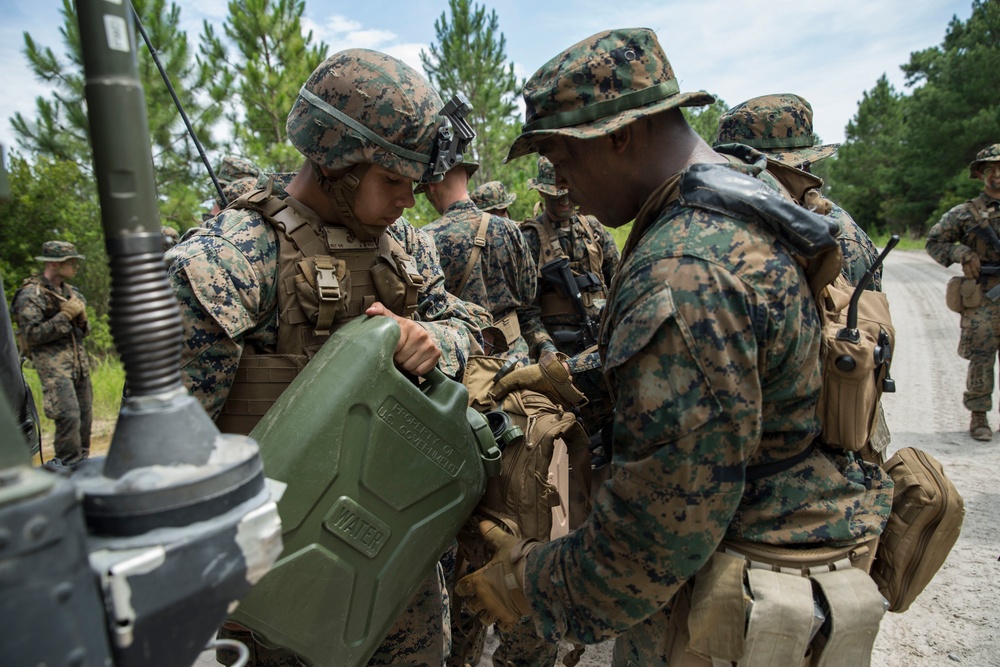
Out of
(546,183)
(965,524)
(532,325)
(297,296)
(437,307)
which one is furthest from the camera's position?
(546,183)

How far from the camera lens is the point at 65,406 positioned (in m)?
6.61

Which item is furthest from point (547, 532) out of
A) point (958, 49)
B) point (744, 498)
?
point (958, 49)

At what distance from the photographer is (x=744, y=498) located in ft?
5.14

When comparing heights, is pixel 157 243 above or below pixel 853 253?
above

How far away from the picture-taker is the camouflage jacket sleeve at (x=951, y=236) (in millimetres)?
6055

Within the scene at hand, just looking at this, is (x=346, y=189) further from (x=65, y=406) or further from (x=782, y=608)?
(x=65, y=406)

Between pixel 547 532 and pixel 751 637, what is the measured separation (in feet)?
1.96

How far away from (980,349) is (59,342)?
350 inches

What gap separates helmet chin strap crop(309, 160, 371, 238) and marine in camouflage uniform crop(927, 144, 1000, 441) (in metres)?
5.79

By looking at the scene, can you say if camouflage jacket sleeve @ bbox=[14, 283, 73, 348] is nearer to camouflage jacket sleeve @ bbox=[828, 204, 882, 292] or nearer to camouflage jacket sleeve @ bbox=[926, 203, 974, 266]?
camouflage jacket sleeve @ bbox=[828, 204, 882, 292]

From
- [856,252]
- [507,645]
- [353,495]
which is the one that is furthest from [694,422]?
[856,252]

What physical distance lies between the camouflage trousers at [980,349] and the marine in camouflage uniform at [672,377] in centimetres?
500

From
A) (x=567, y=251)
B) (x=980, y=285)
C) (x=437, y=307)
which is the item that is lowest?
(x=980, y=285)

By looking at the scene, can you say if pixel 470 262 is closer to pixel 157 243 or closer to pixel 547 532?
pixel 547 532
